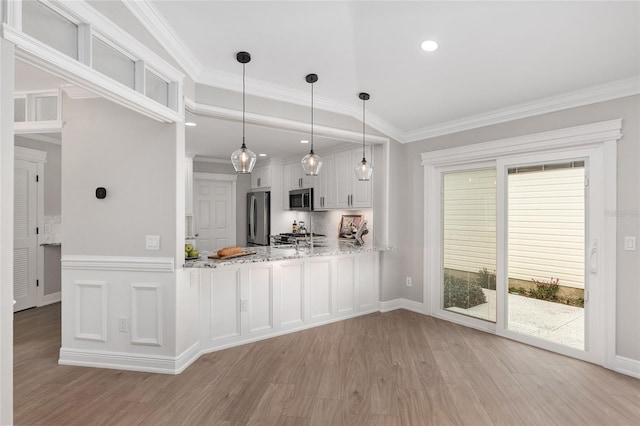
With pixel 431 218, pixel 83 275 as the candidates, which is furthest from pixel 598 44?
pixel 83 275

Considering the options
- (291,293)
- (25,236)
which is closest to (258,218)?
(291,293)

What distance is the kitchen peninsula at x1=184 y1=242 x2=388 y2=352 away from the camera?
3362mm

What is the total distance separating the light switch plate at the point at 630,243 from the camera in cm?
295

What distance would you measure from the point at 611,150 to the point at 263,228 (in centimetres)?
542

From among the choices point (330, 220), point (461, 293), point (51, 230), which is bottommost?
point (461, 293)

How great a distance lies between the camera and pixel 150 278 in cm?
296

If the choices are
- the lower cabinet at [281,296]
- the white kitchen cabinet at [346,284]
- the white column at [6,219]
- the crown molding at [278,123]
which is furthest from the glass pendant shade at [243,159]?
the white kitchen cabinet at [346,284]

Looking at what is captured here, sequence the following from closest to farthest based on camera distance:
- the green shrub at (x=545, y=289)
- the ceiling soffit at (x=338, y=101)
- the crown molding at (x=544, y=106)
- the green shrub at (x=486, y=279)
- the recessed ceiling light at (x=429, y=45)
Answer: the ceiling soffit at (x=338, y=101), the recessed ceiling light at (x=429, y=45), the crown molding at (x=544, y=106), the green shrub at (x=545, y=289), the green shrub at (x=486, y=279)

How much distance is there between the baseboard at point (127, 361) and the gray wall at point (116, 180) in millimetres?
904

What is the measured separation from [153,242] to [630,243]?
424 cm

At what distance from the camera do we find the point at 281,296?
3852 mm

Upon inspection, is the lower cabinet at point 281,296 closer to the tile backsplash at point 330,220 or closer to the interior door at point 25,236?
the tile backsplash at point 330,220

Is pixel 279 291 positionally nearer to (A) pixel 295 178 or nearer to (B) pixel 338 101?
(B) pixel 338 101

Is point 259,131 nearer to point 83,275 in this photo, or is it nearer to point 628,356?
point 83,275
